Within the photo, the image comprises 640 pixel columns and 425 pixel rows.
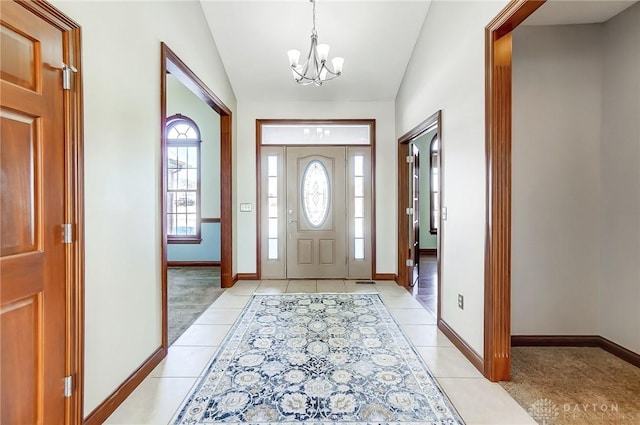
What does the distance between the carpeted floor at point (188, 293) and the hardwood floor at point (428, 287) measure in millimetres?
2734

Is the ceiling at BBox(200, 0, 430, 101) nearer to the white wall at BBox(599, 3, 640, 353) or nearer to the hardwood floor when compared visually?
the white wall at BBox(599, 3, 640, 353)

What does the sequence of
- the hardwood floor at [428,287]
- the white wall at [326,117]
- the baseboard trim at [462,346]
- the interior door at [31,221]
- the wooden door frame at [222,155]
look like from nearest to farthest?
the interior door at [31,221] → the baseboard trim at [462,346] → the wooden door frame at [222,155] → the hardwood floor at [428,287] → the white wall at [326,117]

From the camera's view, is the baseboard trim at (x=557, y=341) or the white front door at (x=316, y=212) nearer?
the baseboard trim at (x=557, y=341)

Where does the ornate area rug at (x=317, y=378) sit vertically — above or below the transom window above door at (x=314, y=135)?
below

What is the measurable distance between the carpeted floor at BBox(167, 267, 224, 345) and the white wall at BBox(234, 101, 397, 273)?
66 centimetres

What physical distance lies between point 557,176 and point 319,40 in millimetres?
3085

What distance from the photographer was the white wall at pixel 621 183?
249 centimetres

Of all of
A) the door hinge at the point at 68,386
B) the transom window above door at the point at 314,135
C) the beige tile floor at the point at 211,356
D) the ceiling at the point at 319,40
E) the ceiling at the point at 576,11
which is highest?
the ceiling at the point at 319,40

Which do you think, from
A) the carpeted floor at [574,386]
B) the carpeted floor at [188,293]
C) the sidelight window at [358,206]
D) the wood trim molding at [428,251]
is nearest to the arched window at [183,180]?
the carpeted floor at [188,293]

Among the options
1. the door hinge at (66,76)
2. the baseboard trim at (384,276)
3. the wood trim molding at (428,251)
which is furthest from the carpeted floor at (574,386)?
the wood trim molding at (428,251)

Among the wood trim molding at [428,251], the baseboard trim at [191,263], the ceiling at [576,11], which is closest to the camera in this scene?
the ceiling at [576,11]

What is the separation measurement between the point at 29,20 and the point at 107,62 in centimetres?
50

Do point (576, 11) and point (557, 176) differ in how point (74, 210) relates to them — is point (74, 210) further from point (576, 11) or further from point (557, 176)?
point (576, 11)

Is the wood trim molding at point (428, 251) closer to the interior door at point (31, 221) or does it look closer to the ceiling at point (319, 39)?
the ceiling at point (319, 39)
